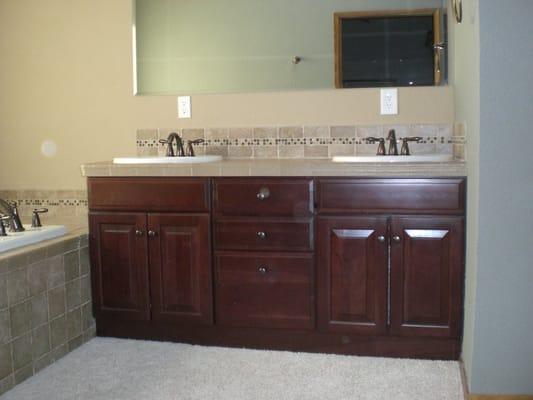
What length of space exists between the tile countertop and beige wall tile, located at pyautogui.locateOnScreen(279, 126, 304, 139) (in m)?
0.48

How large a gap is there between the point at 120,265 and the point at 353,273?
3.38 feet

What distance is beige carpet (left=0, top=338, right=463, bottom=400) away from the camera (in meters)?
2.38

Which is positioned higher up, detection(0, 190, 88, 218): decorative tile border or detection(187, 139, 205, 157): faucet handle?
detection(187, 139, 205, 157): faucet handle

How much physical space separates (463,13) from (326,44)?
827 millimetres

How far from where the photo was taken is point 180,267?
9.32 feet

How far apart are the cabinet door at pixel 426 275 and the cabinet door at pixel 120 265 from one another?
1081mm

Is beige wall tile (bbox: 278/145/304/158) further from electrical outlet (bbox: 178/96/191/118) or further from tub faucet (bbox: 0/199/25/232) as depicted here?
tub faucet (bbox: 0/199/25/232)

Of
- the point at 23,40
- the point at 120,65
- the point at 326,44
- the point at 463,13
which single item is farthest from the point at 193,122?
the point at 463,13

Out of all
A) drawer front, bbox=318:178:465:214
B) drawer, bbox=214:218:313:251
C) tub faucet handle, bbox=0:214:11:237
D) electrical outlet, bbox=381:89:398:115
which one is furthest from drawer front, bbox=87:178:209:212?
electrical outlet, bbox=381:89:398:115

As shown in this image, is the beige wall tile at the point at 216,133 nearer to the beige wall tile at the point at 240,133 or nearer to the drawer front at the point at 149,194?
the beige wall tile at the point at 240,133

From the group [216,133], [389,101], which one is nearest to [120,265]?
[216,133]

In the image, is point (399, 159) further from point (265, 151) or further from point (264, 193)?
point (265, 151)

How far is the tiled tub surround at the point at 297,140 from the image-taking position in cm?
311

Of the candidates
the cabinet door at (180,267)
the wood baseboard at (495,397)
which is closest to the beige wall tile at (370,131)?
the cabinet door at (180,267)
